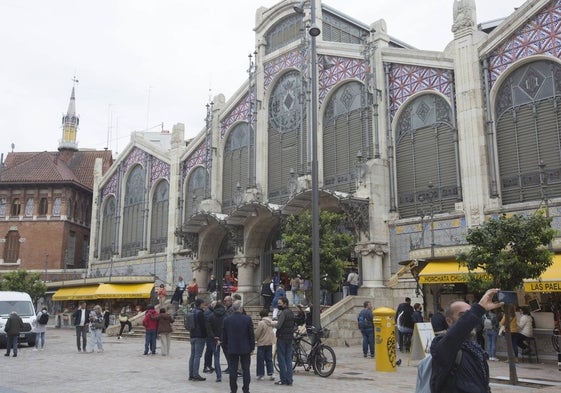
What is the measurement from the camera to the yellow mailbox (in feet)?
45.3

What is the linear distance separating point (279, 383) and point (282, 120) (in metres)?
19.8

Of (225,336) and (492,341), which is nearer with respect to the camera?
(225,336)

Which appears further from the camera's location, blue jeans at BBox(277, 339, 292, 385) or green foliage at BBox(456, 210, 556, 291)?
green foliage at BBox(456, 210, 556, 291)

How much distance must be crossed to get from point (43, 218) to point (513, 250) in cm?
4298

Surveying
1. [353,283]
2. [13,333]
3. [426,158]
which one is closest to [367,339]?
[353,283]

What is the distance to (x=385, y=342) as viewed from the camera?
13.9 metres

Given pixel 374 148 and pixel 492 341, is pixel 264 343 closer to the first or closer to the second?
pixel 492 341

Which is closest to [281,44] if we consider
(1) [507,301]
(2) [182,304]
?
(2) [182,304]

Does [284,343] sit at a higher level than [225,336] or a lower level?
lower

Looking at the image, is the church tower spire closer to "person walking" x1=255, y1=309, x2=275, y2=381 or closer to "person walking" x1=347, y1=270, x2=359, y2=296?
"person walking" x1=347, y1=270, x2=359, y2=296

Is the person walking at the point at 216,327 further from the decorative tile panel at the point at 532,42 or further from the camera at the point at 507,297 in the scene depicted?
the decorative tile panel at the point at 532,42

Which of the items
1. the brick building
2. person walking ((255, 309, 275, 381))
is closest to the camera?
person walking ((255, 309, 275, 381))

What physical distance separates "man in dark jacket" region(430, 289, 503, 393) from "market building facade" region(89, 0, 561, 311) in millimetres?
14094

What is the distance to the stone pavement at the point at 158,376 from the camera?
1104 centimetres
